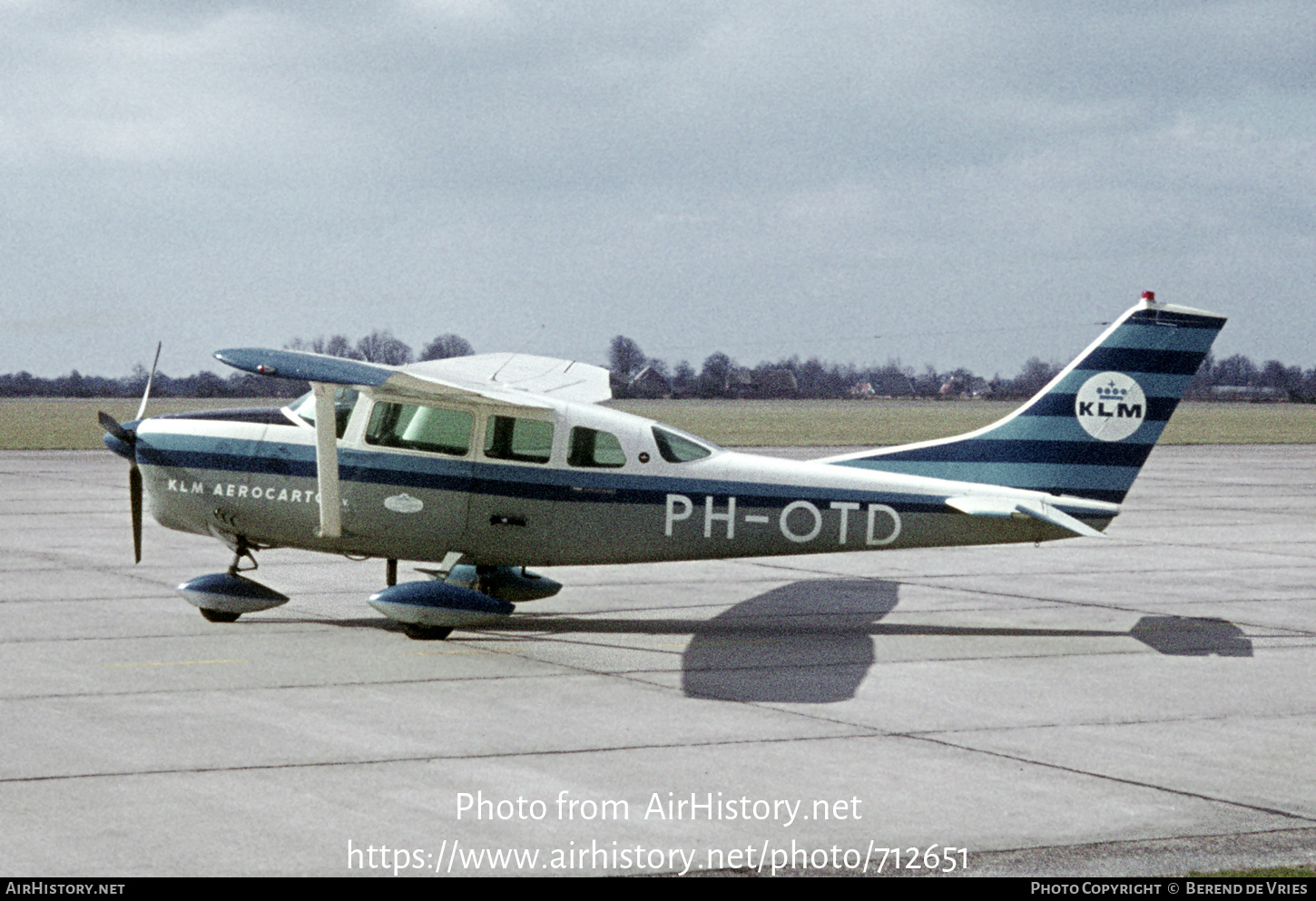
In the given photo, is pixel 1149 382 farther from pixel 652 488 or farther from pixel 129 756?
pixel 129 756

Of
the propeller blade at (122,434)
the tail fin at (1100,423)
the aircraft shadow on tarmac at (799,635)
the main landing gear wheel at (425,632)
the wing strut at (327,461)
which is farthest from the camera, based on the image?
the tail fin at (1100,423)

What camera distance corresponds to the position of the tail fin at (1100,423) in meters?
14.4

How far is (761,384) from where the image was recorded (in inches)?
6791

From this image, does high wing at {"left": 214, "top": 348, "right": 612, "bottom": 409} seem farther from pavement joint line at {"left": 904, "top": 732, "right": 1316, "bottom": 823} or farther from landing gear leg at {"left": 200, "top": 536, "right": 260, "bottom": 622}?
pavement joint line at {"left": 904, "top": 732, "right": 1316, "bottom": 823}

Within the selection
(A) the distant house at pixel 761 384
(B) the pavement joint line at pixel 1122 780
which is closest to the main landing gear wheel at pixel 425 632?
(B) the pavement joint line at pixel 1122 780

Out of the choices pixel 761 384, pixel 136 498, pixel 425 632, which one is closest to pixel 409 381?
pixel 425 632

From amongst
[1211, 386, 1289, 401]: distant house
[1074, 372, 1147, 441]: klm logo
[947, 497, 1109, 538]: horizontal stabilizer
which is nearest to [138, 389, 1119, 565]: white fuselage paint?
[947, 497, 1109, 538]: horizontal stabilizer

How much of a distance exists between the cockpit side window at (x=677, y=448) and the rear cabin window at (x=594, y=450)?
14.8 inches

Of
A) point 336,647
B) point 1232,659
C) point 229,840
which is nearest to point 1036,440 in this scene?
point 1232,659

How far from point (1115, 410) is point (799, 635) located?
148 inches

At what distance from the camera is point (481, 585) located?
49.2ft

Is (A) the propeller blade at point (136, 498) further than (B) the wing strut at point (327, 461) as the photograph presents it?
Yes

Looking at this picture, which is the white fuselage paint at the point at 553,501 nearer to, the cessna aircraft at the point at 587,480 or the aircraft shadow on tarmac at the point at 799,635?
the cessna aircraft at the point at 587,480

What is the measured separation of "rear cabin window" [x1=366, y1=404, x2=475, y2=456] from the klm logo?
19.4 feet
